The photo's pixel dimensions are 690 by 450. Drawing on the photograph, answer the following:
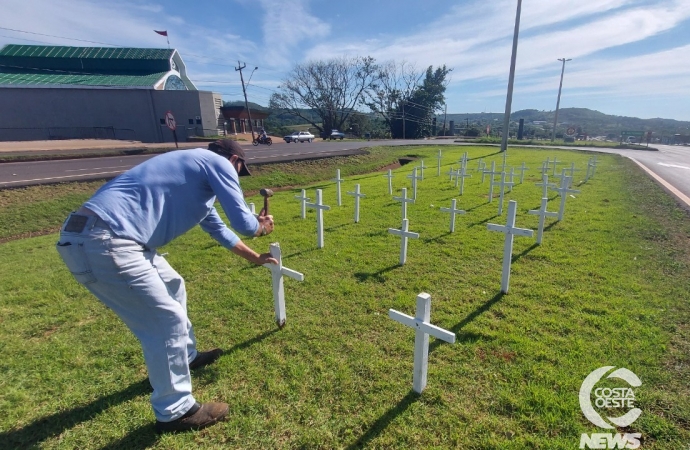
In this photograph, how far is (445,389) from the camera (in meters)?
2.72

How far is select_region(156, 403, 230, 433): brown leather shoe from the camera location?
2.36m

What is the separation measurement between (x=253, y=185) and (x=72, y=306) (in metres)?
9.65

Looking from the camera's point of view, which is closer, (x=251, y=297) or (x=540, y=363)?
(x=540, y=363)

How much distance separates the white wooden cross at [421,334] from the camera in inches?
97.5

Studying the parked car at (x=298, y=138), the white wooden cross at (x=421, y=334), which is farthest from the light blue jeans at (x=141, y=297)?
the parked car at (x=298, y=138)

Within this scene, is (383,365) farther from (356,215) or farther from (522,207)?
(522,207)

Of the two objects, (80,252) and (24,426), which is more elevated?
(80,252)

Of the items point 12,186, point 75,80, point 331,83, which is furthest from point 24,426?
point 331,83

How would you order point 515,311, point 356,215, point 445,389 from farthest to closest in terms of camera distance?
1. point 356,215
2. point 515,311
3. point 445,389

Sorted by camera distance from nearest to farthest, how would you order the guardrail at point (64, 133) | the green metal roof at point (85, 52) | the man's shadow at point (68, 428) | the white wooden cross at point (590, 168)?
the man's shadow at point (68, 428)
the white wooden cross at point (590, 168)
the guardrail at point (64, 133)
the green metal roof at point (85, 52)

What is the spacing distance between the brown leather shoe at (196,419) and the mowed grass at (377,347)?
6 cm

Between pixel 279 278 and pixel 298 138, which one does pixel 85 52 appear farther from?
pixel 279 278

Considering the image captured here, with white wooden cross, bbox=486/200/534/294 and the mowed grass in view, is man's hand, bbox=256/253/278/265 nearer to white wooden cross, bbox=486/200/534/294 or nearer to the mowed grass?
the mowed grass

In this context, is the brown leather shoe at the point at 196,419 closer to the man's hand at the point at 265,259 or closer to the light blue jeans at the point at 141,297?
the light blue jeans at the point at 141,297
